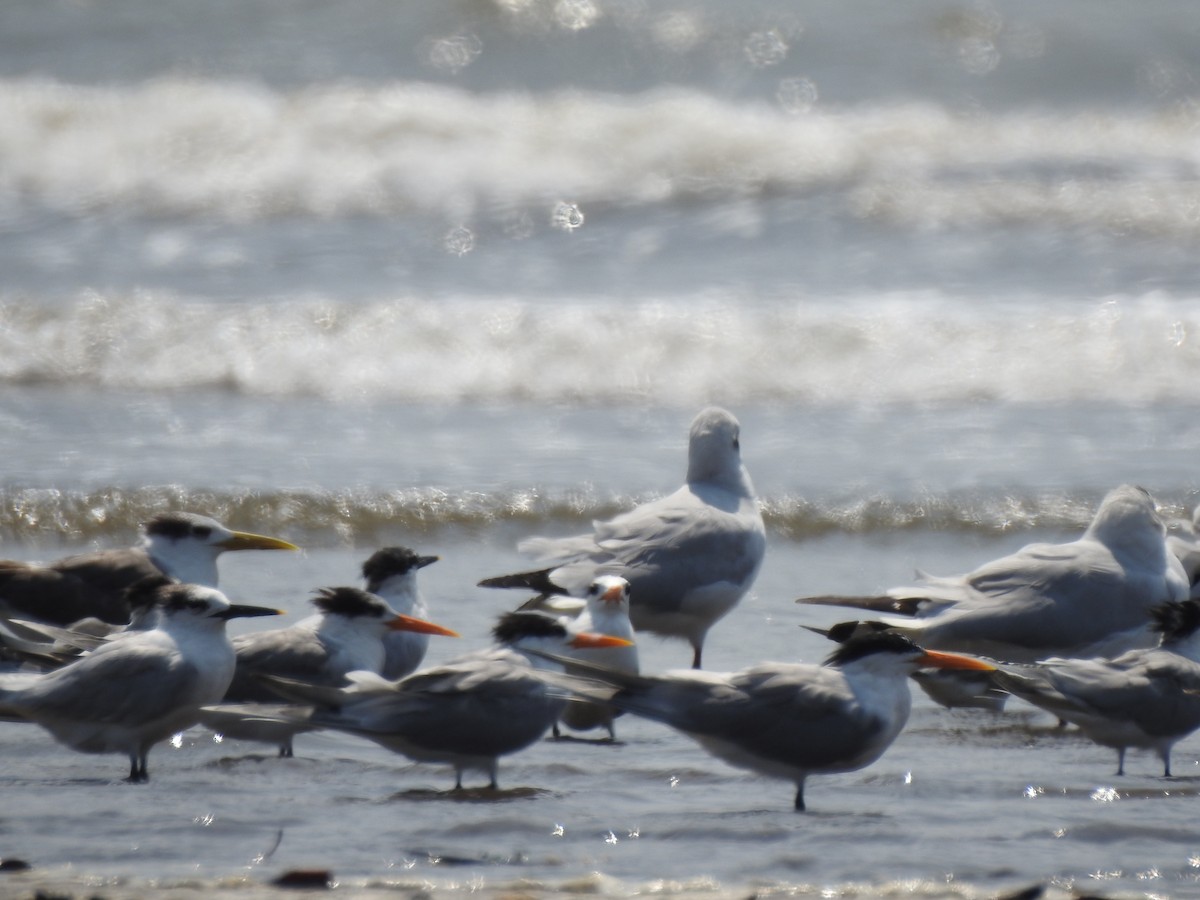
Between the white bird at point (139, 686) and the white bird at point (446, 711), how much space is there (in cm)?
29

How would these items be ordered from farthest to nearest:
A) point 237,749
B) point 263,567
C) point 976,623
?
point 263,567 → point 976,623 → point 237,749

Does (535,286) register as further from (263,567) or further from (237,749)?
(237,749)

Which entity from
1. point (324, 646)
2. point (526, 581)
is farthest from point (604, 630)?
point (324, 646)

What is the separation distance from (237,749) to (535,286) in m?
6.86

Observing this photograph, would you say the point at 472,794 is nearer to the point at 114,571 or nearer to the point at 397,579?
the point at 397,579

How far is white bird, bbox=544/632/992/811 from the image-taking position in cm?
447

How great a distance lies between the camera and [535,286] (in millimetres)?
11555

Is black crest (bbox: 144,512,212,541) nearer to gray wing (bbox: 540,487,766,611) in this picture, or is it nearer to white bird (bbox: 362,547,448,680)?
white bird (bbox: 362,547,448,680)

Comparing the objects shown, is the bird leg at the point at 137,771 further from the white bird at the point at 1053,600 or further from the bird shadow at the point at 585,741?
the white bird at the point at 1053,600

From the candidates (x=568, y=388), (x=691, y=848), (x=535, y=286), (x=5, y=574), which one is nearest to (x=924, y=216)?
(x=535, y=286)

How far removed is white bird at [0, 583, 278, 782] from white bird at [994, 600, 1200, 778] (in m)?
2.16

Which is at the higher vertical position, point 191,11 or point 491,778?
point 191,11

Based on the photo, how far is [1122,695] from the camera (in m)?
4.86

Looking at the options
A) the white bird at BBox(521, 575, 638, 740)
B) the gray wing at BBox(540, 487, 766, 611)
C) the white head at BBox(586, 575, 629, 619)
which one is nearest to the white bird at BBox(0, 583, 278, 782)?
the white bird at BBox(521, 575, 638, 740)
